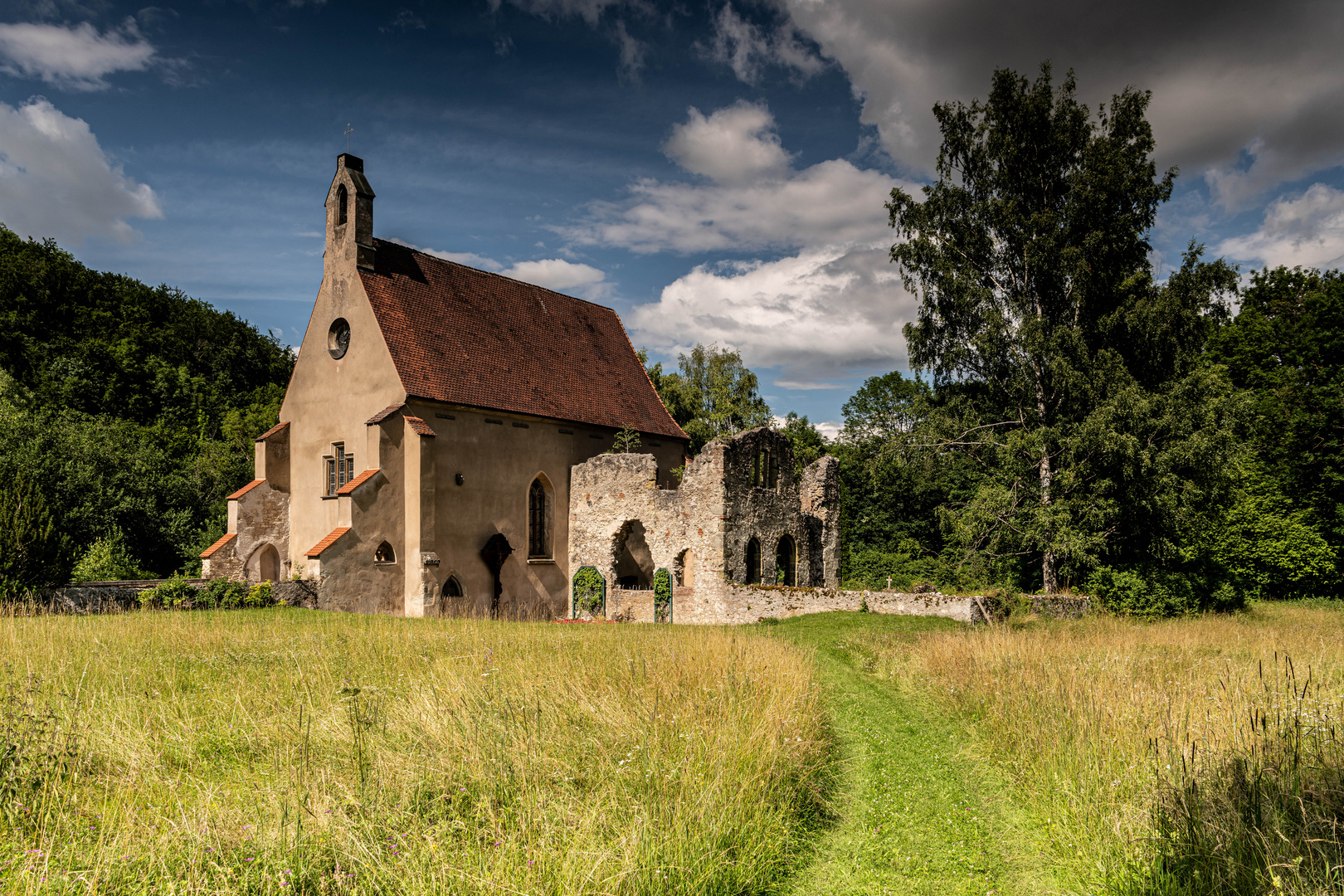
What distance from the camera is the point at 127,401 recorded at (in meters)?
38.2

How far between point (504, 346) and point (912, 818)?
75.5 ft

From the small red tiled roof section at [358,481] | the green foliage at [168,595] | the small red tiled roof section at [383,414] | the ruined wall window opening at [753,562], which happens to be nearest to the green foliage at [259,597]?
the green foliage at [168,595]

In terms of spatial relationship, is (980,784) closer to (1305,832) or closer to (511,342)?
(1305,832)

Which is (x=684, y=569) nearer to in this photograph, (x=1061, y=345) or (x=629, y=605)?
(x=629, y=605)

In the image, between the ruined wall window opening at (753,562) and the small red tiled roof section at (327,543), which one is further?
the ruined wall window opening at (753,562)

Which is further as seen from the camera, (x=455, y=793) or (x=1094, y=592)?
(x=1094, y=592)

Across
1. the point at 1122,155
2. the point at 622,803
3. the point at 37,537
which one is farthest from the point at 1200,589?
the point at 37,537

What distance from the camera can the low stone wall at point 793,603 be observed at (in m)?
18.4

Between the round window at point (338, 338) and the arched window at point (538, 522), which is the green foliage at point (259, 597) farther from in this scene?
the round window at point (338, 338)

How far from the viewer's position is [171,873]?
3.87 meters

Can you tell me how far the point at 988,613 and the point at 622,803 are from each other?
1543cm

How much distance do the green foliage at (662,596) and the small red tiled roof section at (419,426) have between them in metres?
8.50

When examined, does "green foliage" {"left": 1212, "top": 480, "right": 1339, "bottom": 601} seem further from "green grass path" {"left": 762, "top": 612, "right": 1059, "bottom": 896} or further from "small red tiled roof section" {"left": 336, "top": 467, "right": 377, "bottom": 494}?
"small red tiled roof section" {"left": 336, "top": 467, "right": 377, "bottom": 494}

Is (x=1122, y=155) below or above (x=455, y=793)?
above
